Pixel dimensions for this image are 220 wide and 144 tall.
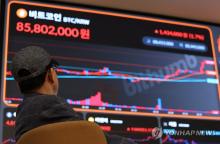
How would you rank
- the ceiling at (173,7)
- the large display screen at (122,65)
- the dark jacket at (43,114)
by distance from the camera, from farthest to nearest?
the ceiling at (173,7)
the large display screen at (122,65)
the dark jacket at (43,114)

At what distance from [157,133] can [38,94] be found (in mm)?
1109

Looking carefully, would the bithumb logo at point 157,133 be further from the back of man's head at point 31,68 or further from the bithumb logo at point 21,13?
the back of man's head at point 31,68

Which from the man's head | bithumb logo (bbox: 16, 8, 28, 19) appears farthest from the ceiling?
the man's head

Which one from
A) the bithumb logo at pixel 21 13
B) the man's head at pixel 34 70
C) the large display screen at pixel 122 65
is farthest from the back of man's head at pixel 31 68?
the bithumb logo at pixel 21 13

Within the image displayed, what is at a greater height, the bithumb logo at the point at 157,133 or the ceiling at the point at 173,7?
the ceiling at the point at 173,7

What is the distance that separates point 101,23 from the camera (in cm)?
207

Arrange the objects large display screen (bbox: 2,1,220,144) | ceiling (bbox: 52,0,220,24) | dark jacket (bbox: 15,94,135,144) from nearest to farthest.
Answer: dark jacket (bbox: 15,94,135,144) < large display screen (bbox: 2,1,220,144) < ceiling (bbox: 52,0,220,24)

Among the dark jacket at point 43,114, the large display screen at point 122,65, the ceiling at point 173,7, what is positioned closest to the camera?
the dark jacket at point 43,114

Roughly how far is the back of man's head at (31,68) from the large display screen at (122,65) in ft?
2.76

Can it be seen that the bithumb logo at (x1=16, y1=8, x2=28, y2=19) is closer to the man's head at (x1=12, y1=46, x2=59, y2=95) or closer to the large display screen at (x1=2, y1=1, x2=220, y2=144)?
the large display screen at (x1=2, y1=1, x2=220, y2=144)

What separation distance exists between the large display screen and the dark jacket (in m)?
0.88

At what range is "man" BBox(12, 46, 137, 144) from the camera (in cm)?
87

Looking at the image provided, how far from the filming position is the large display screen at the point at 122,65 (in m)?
1.89

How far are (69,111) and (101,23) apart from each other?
4.05ft
